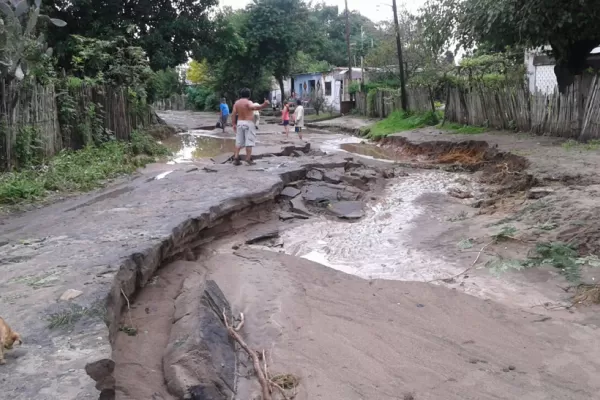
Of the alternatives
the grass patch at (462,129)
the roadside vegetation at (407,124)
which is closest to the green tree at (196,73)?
the roadside vegetation at (407,124)

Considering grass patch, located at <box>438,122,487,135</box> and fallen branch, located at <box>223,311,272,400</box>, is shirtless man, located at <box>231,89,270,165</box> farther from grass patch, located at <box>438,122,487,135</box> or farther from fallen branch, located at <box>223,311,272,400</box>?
grass patch, located at <box>438,122,487,135</box>

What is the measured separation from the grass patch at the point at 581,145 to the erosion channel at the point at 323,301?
2796 millimetres

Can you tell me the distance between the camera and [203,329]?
3896 mm

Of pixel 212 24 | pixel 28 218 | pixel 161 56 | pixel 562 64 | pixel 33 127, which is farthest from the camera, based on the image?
pixel 212 24

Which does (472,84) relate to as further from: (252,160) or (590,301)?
(590,301)

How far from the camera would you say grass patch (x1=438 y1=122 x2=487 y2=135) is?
15.9m

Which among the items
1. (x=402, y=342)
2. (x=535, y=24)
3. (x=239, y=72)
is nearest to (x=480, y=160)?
(x=535, y=24)

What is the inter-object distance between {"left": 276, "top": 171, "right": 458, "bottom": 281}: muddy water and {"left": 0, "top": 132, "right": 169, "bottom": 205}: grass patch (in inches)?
152

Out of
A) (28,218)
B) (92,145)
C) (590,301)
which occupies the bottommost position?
(590,301)

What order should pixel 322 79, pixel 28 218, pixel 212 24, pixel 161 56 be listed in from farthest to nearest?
pixel 322 79, pixel 212 24, pixel 161 56, pixel 28 218

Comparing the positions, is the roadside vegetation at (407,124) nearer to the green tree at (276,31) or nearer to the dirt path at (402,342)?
the dirt path at (402,342)

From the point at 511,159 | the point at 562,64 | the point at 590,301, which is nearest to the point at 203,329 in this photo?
the point at 590,301

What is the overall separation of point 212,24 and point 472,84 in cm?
1172

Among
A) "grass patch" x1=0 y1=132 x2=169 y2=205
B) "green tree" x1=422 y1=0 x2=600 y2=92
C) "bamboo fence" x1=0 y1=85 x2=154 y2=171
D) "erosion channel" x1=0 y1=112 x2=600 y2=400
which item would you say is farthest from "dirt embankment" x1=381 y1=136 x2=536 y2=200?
"bamboo fence" x1=0 y1=85 x2=154 y2=171
